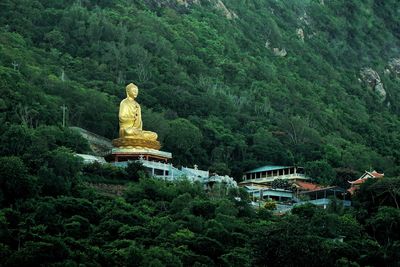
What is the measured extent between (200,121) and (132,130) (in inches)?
363

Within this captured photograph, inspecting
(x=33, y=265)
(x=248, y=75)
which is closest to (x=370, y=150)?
(x=248, y=75)

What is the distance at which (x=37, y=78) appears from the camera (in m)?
53.6

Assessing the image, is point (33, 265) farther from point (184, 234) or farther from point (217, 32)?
point (217, 32)

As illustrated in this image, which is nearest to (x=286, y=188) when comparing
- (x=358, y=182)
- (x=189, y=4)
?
(x=358, y=182)

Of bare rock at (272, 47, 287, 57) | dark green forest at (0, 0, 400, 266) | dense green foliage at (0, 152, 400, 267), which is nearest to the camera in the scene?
dense green foliage at (0, 152, 400, 267)

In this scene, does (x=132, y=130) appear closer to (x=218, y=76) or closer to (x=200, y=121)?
(x=200, y=121)

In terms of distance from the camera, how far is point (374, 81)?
80500 millimetres

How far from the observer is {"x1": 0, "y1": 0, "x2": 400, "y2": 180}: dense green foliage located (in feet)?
171

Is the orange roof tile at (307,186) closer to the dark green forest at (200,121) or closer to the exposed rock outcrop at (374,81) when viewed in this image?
the dark green forest at (200,121)

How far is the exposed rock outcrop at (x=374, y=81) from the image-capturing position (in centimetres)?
7919

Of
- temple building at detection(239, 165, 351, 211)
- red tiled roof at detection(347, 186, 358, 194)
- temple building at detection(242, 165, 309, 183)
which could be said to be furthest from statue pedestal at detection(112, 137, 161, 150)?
red tiled roof at detection(347, 186, 358, 194)

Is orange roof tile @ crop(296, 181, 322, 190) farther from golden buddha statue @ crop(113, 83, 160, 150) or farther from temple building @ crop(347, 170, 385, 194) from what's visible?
golden buddha statue @ crop(113, 83, 160, 150)

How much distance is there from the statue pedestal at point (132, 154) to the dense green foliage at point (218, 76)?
8.58 ft

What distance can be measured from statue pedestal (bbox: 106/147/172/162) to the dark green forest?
144 cm
